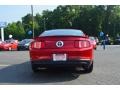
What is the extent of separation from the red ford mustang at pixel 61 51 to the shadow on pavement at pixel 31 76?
38cm

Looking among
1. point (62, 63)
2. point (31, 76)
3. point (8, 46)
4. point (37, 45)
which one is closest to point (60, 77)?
point (62, 63)

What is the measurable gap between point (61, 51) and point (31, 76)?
1.32m

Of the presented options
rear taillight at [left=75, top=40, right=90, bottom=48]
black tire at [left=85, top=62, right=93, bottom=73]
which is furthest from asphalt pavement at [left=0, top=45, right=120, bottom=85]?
rear taillight at [left=75, top=40, right=90, bottom=48]

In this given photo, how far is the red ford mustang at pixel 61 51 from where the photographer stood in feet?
32.0

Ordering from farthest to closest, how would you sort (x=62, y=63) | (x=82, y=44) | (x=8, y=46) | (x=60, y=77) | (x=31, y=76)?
1. (x=8, y=46)
2. (x=31, y=76)
3. (x=60, y=77)
4. (x=82, y=44)
5. (x=62, y=63)

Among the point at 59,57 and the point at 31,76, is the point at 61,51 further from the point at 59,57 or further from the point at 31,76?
the point at 31,76

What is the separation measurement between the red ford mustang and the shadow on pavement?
38 centimetres

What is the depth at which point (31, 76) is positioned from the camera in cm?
1053

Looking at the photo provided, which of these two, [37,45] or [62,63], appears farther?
[37,45]

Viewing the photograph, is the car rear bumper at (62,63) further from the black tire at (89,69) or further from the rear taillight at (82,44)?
the black tire at (89,69)

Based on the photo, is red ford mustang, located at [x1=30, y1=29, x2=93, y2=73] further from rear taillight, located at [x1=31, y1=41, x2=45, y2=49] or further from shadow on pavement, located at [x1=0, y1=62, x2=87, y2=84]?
shadow on pavement, located at [x1=0, y1=62, x2=87, y2=84]

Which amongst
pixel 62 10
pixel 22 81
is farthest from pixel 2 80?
pixel 62 10

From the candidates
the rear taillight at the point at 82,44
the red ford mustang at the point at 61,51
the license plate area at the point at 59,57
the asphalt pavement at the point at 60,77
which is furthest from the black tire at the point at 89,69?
the license plate area at the point at 59,57
